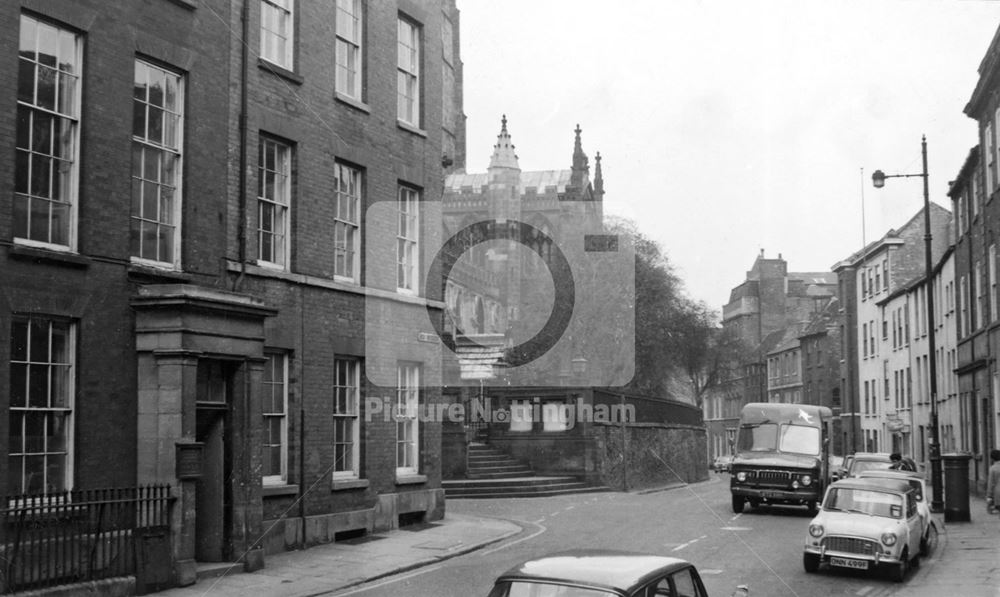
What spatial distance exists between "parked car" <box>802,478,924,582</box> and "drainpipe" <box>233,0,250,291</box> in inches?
390

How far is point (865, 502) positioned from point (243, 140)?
37.7 feet

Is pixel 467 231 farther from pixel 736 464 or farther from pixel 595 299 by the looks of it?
pixel 736 464

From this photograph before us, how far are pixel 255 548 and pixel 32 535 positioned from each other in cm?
422

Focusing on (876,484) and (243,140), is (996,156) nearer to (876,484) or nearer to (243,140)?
(876,484)

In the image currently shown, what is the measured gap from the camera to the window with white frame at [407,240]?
885 inches

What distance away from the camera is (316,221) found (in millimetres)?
19609

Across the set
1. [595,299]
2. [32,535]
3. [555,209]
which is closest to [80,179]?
[32,535]

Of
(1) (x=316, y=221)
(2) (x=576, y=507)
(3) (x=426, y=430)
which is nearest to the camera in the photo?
(1) (x=316, y=221)

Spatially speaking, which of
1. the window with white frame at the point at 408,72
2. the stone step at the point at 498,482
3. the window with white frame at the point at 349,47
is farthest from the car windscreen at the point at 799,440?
the window with white frame at the point at 349,47

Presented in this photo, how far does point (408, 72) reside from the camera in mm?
23375

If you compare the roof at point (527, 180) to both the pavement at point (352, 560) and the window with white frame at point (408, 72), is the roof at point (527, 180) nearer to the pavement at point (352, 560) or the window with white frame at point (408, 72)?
the window with white frame at point (408, 72)

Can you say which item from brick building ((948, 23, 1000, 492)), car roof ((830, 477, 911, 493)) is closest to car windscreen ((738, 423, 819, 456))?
brick building ((948, 23, 1000, 492))

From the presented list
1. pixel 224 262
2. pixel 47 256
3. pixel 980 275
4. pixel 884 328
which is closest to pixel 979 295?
pixel 980 275

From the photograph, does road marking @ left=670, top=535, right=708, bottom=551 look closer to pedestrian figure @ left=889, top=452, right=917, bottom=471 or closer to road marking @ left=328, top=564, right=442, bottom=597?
road marking @ left=328, top=564, right=442, bottom=597
